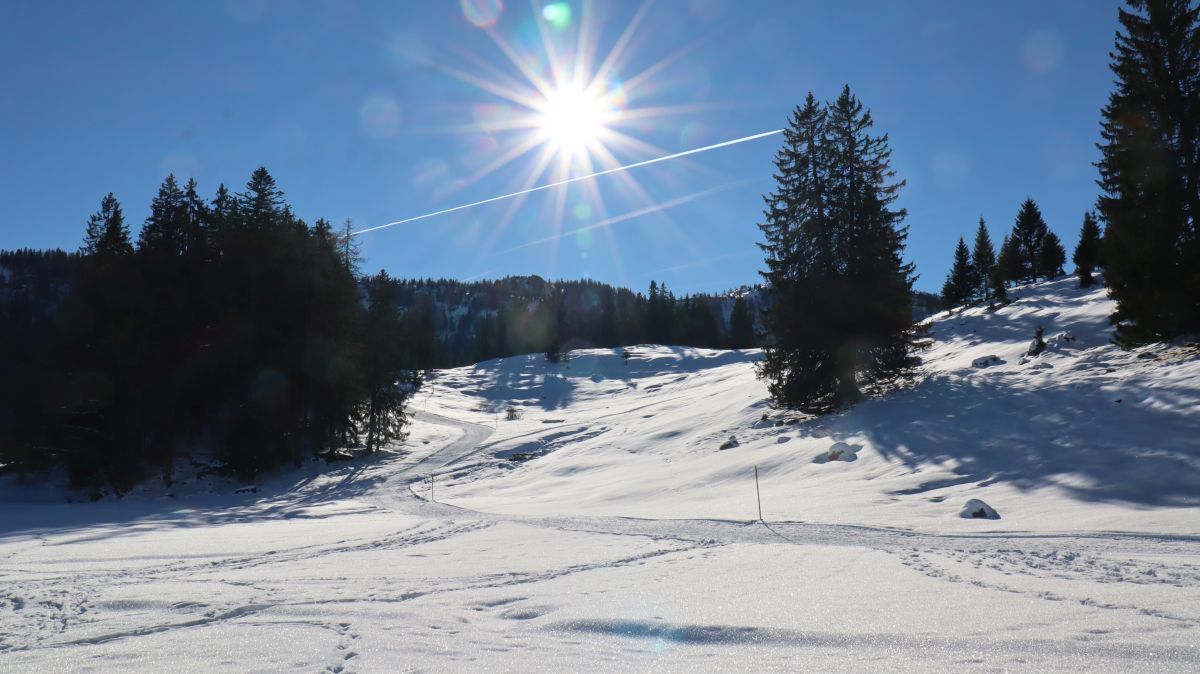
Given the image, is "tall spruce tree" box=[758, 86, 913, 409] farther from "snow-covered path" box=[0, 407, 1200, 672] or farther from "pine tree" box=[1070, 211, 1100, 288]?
"pine tree" box=[1070, 211, 1100, 288]

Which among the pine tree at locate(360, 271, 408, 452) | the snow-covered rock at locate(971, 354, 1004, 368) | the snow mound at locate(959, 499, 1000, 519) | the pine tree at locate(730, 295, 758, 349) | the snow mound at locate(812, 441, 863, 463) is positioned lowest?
the snow mound at locate(959, 499, 1000, 519)

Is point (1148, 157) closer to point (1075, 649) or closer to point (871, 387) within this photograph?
point (871, 387)

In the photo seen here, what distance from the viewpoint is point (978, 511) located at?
1198 centimetres

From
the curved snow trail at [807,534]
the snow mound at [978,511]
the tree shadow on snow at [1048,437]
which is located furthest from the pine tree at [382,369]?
the snow mound at [978,511]

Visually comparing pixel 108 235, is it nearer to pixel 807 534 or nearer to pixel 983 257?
pixel 807 534

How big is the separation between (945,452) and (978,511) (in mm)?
5390

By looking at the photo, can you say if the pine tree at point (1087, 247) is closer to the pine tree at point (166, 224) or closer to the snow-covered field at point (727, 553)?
the snow-covered field at point (727, 553)

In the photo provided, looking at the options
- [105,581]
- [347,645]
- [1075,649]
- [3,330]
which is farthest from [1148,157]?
[3,330]

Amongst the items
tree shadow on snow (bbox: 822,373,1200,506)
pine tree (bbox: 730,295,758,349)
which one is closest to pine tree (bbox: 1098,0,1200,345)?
tree shadow on snow (bbox: 822,373,1200,506)

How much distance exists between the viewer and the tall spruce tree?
78.6ft

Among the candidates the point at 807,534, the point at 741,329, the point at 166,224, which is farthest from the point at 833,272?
the point at 741,329

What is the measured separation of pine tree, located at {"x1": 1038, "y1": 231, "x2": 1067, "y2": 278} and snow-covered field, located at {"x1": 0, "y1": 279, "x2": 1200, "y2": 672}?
1609 inches

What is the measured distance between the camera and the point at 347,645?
5.57 meters

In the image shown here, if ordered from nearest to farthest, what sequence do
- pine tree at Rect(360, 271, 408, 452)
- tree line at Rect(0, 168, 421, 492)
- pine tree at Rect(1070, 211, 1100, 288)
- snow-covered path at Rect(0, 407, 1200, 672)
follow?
snow-covered path at Rect(0, 407, 1200, 672) < tree line at Rect(0, 168, 421, 492) < pine tree at Rect(360, 271, 408, 452) < pine tree at Rect(1070, 211, 1100, 288)
